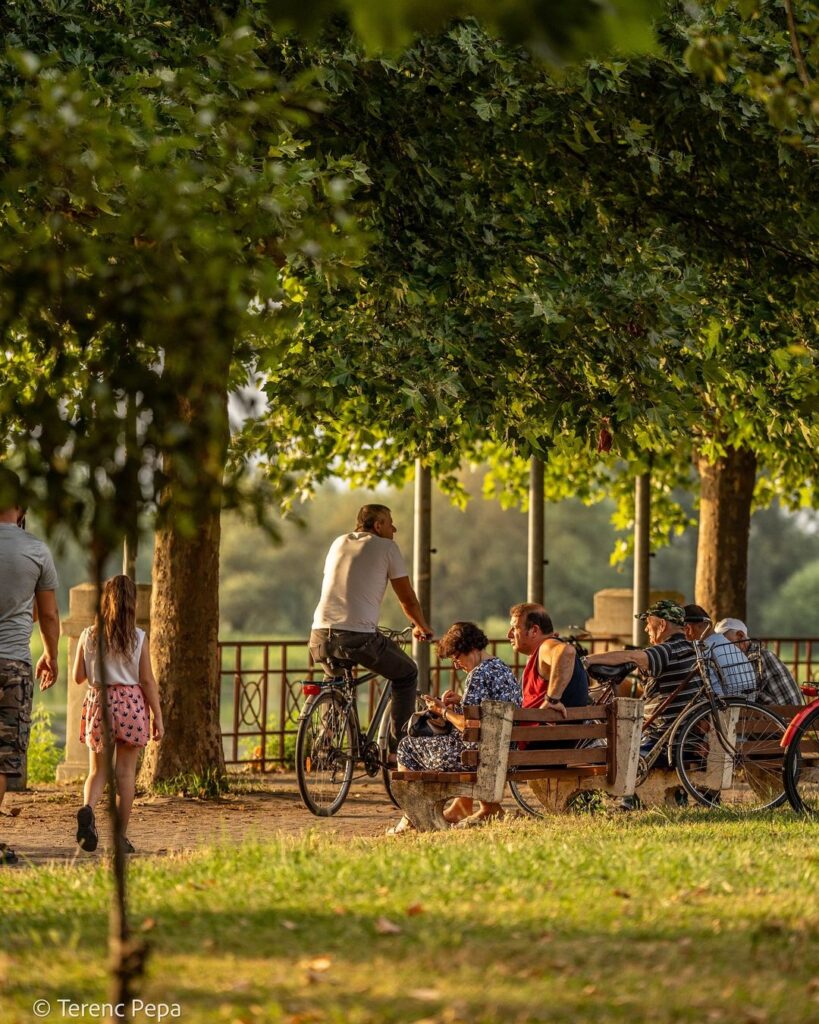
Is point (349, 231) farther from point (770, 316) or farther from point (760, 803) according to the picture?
point (760, 803)

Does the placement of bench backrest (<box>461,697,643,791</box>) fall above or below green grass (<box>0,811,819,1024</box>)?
above

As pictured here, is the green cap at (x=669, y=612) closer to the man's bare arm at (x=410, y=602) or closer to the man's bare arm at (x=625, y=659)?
the man's bare arm at (x=625, y=659)

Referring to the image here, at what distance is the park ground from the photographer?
4551 mm

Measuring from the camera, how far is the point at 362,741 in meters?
10.9

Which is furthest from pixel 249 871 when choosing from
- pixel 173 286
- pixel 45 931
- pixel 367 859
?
pixel 173 286

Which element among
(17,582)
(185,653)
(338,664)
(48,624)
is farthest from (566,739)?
(17,582)

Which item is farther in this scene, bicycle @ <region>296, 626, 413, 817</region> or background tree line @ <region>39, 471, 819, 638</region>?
background tree line @ <region>39, 471, 819, 638</region>

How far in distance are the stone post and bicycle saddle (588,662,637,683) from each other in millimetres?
4529

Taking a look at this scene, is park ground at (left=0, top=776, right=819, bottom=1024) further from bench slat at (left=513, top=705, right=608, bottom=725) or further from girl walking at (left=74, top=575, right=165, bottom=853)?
bench slat at (left=513, top=705, right=608, bottom=725)

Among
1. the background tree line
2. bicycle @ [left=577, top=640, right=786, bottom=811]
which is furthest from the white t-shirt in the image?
the background tree line

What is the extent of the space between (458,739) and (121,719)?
2.03 metres

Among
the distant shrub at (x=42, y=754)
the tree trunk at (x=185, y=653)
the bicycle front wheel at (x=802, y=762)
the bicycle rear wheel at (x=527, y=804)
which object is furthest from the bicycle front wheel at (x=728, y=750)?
the distant shrub at (x=42, y=754)

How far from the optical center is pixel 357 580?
10.7m

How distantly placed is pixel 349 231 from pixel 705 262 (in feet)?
13.3
